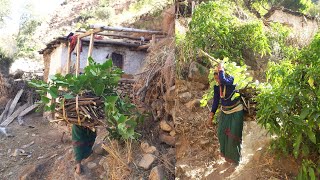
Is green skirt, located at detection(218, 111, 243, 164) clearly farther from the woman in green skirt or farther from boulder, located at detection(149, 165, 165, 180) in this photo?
the woman in green skirt

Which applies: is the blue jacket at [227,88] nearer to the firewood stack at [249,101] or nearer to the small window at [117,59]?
the firewood stack at [249,101]

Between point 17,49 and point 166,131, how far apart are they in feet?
53.3

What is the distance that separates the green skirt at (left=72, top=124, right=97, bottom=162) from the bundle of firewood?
72 cm

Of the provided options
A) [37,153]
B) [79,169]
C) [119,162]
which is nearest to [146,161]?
[119,162]

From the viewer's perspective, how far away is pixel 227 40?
19.8 ft

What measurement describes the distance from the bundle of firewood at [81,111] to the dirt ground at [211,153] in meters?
1.44

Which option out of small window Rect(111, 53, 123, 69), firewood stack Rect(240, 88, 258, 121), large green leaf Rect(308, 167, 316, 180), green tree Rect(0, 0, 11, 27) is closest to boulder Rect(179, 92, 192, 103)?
firewood stack Rect(240, 88, 258, 121)

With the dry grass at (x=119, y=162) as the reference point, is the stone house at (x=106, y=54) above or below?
above

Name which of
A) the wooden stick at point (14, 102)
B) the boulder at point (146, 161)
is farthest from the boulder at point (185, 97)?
the wooden stick at point (14, 102)

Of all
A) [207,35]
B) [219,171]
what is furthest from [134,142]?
[207,35]

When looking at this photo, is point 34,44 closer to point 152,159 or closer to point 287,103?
point 152,159

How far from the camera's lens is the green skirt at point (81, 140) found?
5840mm

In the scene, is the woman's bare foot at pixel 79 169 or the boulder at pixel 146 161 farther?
the woman's bare foot at pixel 79 169

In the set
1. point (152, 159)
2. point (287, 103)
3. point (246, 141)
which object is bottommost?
point (152, 159)
